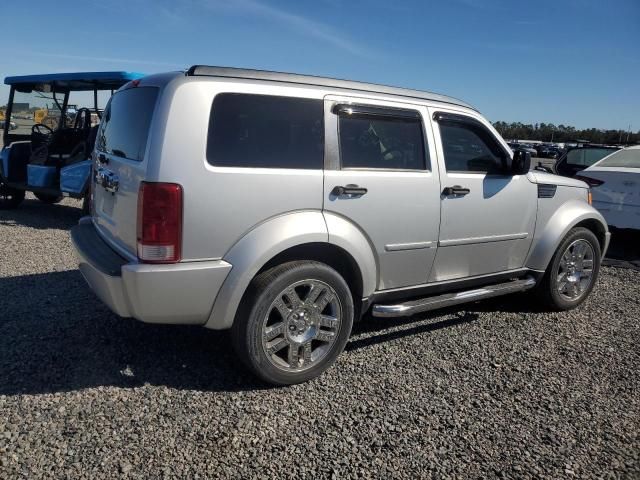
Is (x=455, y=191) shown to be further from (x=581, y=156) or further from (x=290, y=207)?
(x=581, y=156)

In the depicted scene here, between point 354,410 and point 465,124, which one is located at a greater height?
point 465,124

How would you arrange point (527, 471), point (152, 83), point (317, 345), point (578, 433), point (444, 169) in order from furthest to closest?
point (444, 169) → point (317, 345) → point (152, 83) → point (578, 433) → point (527, 471)

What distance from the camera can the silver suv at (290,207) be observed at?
298cm

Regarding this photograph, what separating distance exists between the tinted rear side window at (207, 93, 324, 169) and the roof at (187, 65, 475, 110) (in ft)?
0.46

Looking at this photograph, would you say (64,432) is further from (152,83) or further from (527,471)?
(527,471)

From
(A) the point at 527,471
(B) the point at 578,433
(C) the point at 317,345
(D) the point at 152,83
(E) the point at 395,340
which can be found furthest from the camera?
(E) the point at 395,340

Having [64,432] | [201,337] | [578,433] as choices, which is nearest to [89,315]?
[201,337]

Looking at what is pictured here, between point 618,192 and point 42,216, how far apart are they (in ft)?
30.6

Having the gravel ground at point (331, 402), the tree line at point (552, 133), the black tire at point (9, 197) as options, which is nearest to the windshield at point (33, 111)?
the black tire at point (9, 197)

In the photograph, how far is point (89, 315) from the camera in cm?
446

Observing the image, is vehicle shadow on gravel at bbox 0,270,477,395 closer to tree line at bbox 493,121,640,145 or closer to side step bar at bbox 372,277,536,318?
side step bar at bbox 372,277,536,318

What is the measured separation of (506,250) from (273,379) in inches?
94.1

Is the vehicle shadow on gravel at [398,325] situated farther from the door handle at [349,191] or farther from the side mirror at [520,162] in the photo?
the side mirror at [520,162]

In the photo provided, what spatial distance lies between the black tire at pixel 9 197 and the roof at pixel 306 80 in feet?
26.2
